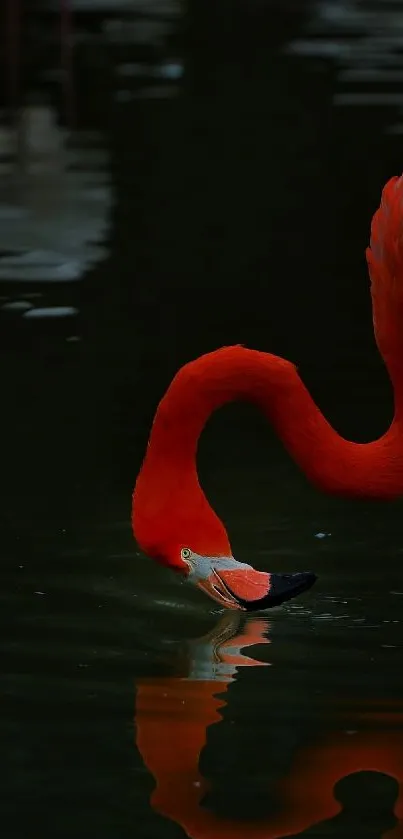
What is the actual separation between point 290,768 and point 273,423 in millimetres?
1226

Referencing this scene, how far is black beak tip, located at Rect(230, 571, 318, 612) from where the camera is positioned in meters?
5.43

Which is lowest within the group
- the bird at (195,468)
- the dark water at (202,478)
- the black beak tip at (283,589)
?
the dark water at (202,478)

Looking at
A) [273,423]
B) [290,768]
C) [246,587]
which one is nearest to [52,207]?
[273,423]

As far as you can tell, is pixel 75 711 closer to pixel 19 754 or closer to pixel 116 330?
pixel 19 754

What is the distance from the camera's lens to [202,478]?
6.99 meters

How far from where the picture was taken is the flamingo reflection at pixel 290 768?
4359mm

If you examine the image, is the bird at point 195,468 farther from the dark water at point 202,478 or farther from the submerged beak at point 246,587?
the dark water at point 202,478

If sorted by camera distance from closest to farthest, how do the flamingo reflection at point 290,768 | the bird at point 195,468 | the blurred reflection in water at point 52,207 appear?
the flamingo reflection at point 290,768
the bird at point 195,468
the blurred reflection in water at point 52,207

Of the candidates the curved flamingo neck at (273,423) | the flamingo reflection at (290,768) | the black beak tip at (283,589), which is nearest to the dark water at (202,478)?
the flamingo reflection at (290,768)

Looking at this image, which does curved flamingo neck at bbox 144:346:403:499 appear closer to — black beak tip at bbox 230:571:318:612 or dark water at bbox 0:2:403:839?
black beak tip at bbox 230:571:318:612

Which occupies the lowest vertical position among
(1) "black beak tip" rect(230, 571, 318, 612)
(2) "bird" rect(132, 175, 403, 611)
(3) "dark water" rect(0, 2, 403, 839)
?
(3) "dark water" rect(0, 2, 403, 839)

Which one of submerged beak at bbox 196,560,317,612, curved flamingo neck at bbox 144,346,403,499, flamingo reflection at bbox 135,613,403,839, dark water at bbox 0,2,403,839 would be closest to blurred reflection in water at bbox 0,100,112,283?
dark water at bbox 0,2,403,839

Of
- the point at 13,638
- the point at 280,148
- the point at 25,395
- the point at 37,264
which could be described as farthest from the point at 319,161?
the point at 13,638

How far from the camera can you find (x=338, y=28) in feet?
60.7
